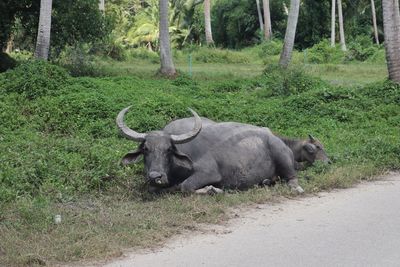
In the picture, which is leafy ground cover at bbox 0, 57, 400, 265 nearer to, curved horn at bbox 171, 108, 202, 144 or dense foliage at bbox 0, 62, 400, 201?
dense foliage at bbox 0, 62, 400, 201

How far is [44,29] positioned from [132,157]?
9364 millimetres

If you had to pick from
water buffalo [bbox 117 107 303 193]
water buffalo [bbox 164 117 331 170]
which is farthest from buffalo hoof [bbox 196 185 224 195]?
water buffalo [bbox 164 117 331 170]

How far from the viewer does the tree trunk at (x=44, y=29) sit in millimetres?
16406

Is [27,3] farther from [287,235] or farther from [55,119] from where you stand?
[287,235]

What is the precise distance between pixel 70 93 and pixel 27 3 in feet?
22.1

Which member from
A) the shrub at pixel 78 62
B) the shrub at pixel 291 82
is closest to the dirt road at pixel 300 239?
the shrub at pixel 291 82

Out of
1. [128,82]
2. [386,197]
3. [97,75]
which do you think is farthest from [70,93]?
[386,197]

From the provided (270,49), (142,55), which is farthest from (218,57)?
(270,49)

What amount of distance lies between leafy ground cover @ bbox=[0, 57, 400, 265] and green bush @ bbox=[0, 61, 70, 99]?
26 millimetres

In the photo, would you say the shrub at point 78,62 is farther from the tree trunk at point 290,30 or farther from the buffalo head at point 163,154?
the buffalo head at point 163,154

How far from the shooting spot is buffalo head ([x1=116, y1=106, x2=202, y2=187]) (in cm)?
800

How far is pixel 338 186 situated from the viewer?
8852mm

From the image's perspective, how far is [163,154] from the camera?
8062mm

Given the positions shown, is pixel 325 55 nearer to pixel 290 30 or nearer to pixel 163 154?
pixel 290 30
